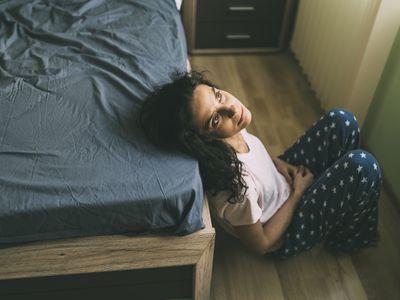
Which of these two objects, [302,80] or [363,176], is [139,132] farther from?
[302,80]

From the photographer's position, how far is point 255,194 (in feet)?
3.88

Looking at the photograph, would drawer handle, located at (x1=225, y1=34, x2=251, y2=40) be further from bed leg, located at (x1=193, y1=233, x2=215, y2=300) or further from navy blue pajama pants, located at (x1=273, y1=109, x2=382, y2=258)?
bed leg, located at (x1=193, y1=233, x2=215, y2=300)

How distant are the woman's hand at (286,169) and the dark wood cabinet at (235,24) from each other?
1.17 metres

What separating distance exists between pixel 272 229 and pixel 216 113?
430 millimetres

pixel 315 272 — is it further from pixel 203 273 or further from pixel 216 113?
pixel 216 113

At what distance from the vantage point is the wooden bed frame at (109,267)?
1.05 metres

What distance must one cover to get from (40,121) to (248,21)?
1.54 meters

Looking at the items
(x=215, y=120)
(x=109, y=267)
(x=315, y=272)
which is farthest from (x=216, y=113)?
(x=315, y=272)

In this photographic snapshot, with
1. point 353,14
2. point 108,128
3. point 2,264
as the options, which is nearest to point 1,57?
point 108,128

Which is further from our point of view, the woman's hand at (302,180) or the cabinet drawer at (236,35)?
the cabinet drawer at (236,35)

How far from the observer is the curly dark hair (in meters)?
1.11

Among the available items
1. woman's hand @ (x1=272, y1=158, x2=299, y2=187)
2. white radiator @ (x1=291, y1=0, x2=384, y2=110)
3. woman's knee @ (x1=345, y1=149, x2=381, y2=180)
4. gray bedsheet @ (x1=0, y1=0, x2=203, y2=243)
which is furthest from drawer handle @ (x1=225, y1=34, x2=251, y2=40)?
woman's knee @ (x1=345, y1=149, x2=381, y2=180)

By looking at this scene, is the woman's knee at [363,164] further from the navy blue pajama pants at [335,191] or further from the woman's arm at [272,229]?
the woman's arm at [272,229]

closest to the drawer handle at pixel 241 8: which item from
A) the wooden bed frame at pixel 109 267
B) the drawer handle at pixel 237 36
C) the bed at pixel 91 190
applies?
the drawer handle at pixel 237 36
